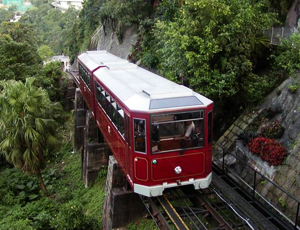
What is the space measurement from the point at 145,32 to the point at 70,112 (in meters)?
10.6

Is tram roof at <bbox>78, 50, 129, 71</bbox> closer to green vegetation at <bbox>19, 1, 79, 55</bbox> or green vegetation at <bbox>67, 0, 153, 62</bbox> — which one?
green vegetation at <bbox>67, 0, 153, 62</bbox>

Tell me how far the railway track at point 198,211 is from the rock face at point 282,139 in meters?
1.30

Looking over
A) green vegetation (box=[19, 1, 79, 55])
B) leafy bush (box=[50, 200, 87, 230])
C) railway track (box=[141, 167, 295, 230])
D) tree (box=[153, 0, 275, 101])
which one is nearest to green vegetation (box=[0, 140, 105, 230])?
leafy bush (box=[50, 200, 87, 230])

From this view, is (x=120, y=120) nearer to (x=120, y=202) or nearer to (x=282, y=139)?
(x=120, y=202)

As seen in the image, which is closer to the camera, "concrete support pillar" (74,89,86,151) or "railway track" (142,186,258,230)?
"railway track" (142,186,258,230)

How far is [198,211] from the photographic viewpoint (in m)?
8.91

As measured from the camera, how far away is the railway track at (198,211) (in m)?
8.25

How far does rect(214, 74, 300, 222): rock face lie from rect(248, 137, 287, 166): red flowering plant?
18 cm

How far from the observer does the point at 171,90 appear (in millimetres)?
9078

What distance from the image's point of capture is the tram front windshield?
838 cm

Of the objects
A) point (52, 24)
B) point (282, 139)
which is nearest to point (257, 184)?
point (282, 139)

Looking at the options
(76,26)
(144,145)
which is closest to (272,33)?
(144,145)

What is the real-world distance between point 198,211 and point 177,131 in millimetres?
2165

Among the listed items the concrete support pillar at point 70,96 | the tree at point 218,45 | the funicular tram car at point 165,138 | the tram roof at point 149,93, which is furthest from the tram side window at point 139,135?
the concrete support pillar at point 70,96
